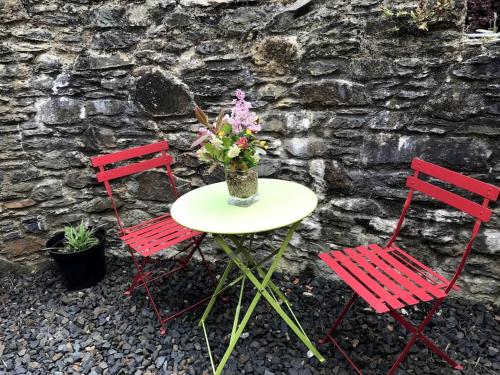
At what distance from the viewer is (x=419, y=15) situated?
219cm

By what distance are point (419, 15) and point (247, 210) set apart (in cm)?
144

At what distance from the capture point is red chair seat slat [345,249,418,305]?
189cm

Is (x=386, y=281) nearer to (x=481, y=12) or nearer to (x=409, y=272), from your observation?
(x=409, y=272)

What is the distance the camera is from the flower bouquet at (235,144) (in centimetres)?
200

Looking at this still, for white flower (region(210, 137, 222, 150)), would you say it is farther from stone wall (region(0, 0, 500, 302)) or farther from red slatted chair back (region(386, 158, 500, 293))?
red slatted chair back (region(386, 158, 500, 293))

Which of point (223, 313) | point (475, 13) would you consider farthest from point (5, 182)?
point (475, 13)

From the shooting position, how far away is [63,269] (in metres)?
2.98

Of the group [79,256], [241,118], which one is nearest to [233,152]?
[241,118]

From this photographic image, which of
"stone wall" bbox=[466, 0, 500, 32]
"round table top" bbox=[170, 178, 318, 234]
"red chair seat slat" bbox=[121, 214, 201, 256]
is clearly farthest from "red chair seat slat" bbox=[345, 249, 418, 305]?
"stone wall" bbox=[466, 0, 500, 32]

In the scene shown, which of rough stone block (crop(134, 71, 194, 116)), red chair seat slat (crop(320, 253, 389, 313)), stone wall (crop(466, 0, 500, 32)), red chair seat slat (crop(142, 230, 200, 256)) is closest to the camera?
red chair seat slat (crop(320, 253, 389, 313))

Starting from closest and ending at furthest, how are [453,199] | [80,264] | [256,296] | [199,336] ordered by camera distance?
[453,199]
[256,296]
[199,336]
[80,264]

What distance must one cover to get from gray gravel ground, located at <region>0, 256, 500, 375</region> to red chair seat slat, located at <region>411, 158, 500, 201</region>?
98 cm

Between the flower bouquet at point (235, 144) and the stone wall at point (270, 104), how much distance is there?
2.28ft

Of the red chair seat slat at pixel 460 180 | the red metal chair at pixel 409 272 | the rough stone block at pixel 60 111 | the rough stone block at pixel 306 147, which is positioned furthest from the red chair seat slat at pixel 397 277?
the rough stone block at pixel 60 111
